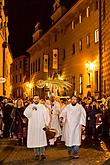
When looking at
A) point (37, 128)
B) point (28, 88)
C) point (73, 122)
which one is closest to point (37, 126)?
point (37, 128)

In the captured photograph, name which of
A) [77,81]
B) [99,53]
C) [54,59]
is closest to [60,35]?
[54,59]

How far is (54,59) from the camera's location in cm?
4975

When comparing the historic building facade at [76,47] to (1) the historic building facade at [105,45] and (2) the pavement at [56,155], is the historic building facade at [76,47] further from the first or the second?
(2) the pavement at [56,155]

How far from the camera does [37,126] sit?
49.8ft

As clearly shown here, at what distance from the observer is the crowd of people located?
598 inches

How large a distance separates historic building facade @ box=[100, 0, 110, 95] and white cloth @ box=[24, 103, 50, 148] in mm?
15749

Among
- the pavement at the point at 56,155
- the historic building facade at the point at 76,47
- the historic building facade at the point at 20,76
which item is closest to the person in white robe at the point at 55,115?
the pavement at the point at 56,155

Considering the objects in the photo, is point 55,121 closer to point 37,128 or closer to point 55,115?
point 55,115

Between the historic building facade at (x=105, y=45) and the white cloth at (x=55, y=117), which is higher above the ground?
the historic building facade at (x=105, y=45)

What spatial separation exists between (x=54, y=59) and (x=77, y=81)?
9566mm

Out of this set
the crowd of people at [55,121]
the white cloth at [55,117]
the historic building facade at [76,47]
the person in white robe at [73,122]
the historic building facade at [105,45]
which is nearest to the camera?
the crowd of people at [55,121]

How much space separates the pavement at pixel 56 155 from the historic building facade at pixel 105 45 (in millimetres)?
11598

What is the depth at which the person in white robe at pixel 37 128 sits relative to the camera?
15017 mm

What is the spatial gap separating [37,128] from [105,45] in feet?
57.6
